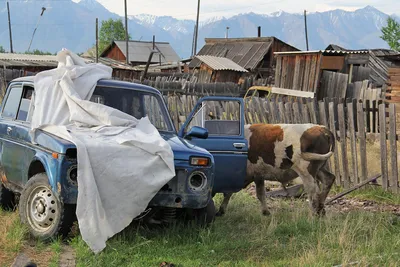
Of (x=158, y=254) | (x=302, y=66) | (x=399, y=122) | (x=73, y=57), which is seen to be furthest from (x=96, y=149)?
(x=302, y=66)

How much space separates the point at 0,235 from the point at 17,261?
90cm

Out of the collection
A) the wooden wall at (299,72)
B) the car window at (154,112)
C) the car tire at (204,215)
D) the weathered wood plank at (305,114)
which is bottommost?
the car tire at (204,215)

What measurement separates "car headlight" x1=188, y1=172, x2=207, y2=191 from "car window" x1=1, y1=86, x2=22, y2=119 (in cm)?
280

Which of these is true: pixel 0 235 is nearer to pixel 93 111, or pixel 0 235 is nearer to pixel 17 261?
pixel 17 261

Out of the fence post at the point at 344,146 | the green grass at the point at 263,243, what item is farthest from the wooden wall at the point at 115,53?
the green grass at the point at 263,243

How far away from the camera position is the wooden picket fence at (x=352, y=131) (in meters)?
10.8

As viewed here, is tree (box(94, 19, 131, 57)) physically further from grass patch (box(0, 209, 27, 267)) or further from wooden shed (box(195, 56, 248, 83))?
grass patch (box(0, 209, 27, 267))

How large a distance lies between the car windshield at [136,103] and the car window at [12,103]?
1222 mm

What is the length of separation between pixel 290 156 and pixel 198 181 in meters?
2.56

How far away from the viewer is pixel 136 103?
808 cm

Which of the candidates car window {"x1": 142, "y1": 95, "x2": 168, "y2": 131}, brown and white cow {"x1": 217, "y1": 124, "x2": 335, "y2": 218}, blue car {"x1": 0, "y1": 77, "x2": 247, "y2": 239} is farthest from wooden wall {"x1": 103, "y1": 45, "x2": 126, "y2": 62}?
car window {"x1": 142, "y1": 95, "x2": 168, "y2": 131}

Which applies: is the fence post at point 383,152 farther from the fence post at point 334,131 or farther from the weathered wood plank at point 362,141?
the fence post at point 334,131

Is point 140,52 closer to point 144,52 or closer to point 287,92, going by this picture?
point 144,52

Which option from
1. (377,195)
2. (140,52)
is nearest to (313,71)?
(377,195)
